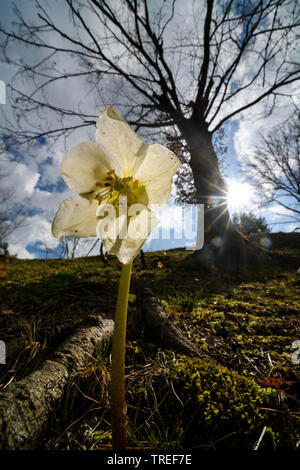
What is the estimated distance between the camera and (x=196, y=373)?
1.18 meters

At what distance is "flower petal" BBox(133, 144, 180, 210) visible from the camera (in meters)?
0.98

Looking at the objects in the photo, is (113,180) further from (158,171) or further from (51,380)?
(51,380)

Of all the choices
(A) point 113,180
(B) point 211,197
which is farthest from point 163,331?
(B) point 211,197

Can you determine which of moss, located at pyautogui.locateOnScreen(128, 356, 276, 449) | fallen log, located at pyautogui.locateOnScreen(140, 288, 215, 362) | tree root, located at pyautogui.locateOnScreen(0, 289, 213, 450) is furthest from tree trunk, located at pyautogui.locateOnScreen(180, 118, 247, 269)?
moss, located at pyautogui.locateOnScreen(128, 356, 276, 449)

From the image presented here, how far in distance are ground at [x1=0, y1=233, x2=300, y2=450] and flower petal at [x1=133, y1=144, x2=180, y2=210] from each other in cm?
91

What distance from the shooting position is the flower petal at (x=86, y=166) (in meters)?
1.01

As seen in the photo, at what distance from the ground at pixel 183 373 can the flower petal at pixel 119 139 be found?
1.09 meters

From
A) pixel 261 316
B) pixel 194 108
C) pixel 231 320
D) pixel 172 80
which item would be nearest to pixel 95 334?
pixel 231 320

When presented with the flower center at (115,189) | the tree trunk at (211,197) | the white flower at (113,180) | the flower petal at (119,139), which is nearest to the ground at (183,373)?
the white flower at (113,180)

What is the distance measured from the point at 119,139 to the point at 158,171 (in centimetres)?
22

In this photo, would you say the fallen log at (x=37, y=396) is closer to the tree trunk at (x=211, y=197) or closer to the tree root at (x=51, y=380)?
the tree root at (x=51, y=380)

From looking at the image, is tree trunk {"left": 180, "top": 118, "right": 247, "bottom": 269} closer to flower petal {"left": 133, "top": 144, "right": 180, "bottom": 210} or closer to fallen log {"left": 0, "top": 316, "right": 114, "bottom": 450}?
fallen log {"left": 0, "top": 316, "right": 114, "bottom": 450}

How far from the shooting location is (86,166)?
41.2 inches

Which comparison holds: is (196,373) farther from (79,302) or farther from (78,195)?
(79,302)
